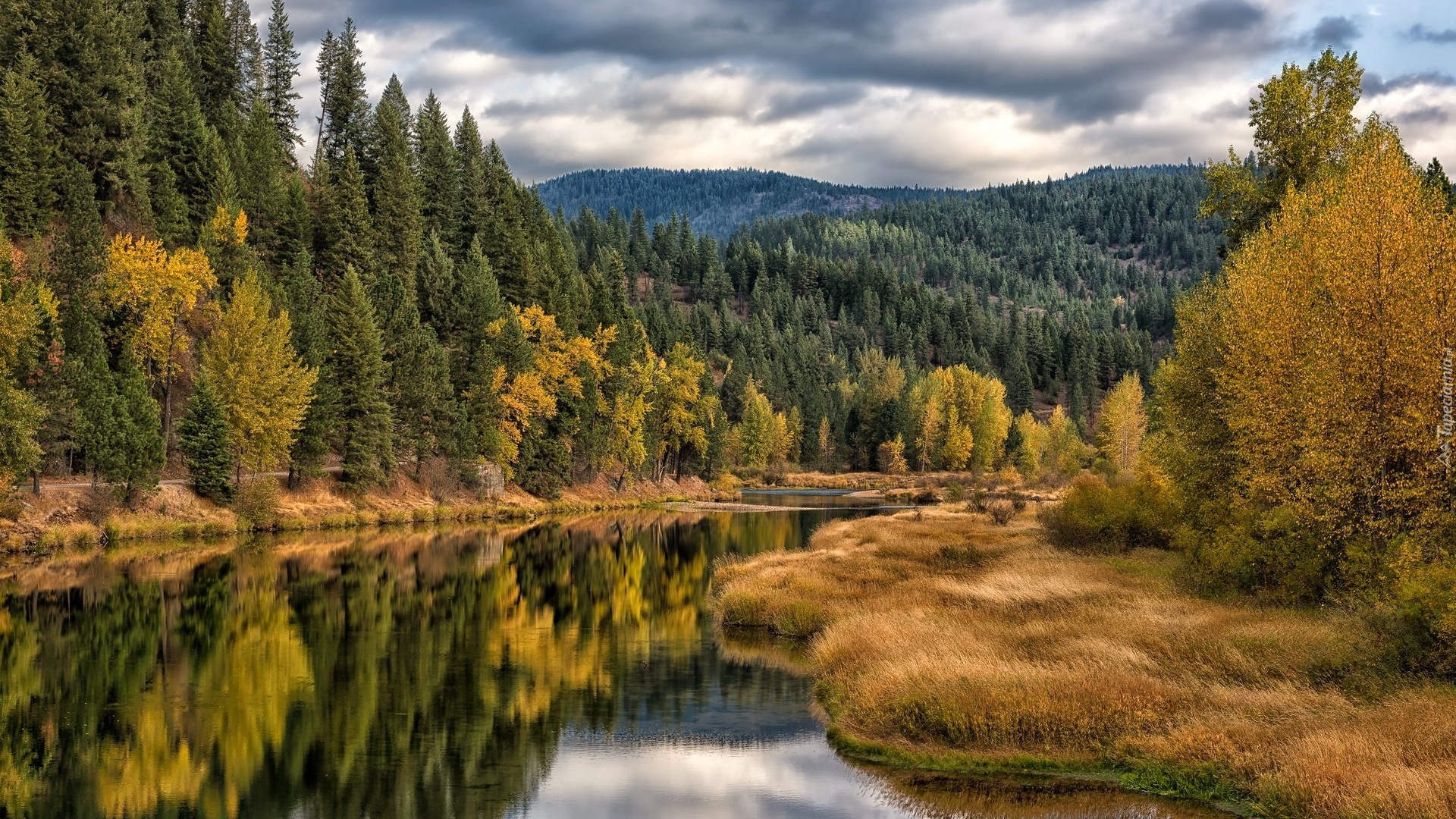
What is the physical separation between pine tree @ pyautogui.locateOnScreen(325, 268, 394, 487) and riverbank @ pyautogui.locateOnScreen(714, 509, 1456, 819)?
4651 cm

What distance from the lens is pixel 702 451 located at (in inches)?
4798

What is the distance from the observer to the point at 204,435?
64312 mm

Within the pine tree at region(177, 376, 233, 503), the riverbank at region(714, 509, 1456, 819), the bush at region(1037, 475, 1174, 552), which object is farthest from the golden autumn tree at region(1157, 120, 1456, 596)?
the pine tree at region(177, 376, 233, 503)

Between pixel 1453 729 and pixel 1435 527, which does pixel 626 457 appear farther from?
pixel 1453 729

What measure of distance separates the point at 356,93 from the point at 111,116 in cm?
3362

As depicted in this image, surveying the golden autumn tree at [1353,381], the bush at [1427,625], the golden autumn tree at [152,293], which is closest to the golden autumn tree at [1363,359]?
the golden autumn tree at [1353,381]

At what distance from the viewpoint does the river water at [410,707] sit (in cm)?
2008

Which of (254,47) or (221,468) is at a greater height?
(254,47)

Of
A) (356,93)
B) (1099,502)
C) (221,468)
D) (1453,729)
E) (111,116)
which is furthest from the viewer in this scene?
(356,93)

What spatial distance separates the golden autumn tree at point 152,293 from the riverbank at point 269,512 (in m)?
8.45

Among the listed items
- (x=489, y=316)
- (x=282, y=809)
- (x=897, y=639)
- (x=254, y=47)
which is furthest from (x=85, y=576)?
(x=254, y=47)

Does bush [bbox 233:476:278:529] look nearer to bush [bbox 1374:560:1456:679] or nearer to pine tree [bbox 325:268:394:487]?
pine tree [bbox 325:268:394:487]

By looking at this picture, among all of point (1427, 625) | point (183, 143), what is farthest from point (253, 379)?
point (1427, 625)

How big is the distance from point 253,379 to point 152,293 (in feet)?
25.9
